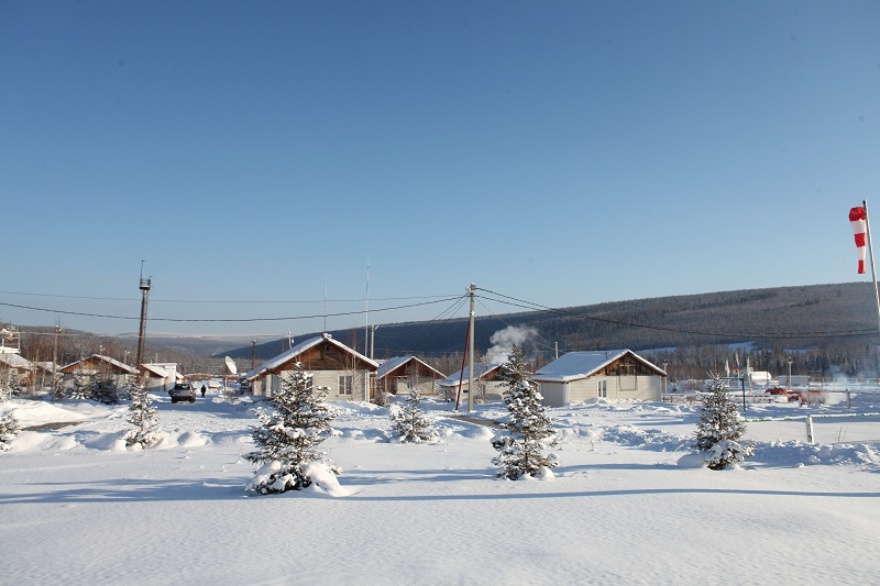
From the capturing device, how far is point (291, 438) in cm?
1097

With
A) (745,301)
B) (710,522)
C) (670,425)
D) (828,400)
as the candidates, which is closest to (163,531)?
(710,522)

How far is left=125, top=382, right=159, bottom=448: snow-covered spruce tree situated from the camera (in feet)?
60.2

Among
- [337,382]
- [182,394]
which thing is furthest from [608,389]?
[182,394]

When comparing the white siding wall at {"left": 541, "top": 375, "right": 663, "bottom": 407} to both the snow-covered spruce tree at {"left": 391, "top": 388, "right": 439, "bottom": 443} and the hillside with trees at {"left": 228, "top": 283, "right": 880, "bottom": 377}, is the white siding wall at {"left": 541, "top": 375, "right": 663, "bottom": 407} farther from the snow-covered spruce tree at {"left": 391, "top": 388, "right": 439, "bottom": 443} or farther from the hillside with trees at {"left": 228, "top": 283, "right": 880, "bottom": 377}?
the hillside with trees at {"left": 228, "top": 283, "right": 880, "bottom": 377}

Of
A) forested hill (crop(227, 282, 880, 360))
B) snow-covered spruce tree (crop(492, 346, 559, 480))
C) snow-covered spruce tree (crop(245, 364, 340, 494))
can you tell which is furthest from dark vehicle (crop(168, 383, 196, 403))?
forested hill (crop(227, 282, 880, 360))

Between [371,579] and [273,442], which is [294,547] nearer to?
[371,579]

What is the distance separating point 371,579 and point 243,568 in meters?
1.53

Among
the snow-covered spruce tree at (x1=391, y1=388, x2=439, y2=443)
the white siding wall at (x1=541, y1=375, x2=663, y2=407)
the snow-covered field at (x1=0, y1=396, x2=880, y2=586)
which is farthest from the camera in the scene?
the white siding wall at (x1=541, y1=375, x2=663, y2=407)

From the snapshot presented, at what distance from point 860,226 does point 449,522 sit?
12559 millimetres

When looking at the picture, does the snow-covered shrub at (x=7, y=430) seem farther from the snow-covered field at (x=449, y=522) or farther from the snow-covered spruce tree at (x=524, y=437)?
the snow-covered spruce tree at (x=524, y=437)

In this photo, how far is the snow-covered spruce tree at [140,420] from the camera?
60.2ft

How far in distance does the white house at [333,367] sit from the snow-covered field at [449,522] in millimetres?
24306

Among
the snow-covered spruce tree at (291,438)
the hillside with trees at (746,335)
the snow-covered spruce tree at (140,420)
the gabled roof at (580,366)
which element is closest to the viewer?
the snow-covered spruce tree at (291,438)

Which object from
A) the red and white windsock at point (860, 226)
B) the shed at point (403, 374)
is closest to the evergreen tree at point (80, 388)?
the shed at point (403, 374)
